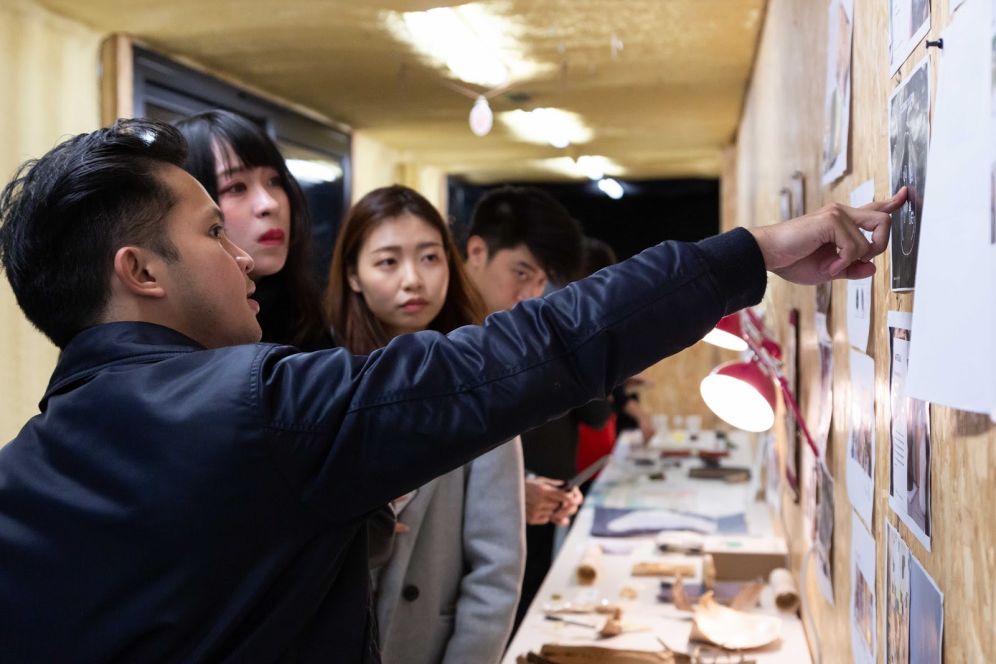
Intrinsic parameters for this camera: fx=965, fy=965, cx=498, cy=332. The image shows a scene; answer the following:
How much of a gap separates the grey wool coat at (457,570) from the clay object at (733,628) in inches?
20.4

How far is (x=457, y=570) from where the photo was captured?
1.92 meters

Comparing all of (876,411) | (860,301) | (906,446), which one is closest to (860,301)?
(860,301)

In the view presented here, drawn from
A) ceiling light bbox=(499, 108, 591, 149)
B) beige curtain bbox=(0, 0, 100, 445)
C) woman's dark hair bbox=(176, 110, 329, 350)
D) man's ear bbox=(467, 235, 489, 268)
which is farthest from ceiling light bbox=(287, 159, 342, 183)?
woman's dark hair bbox=(176, 110, 329, 350)

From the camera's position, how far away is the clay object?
83.0 inches

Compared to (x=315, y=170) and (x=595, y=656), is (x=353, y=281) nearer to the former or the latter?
(x=595, y=656)

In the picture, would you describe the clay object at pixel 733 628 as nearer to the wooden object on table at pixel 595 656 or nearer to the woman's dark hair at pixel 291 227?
the wooden object on table at pixel 595 656

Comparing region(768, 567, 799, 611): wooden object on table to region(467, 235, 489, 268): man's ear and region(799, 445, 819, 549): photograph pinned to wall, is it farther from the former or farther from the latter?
region(467, 235, 489, 268): man's ear

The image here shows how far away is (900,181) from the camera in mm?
1027

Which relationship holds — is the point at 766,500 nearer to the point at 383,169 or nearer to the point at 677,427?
the point at 677,427

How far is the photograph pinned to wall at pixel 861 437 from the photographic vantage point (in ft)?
4.13

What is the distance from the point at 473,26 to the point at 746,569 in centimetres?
233

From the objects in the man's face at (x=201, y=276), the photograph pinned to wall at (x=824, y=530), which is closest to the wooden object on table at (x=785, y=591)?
the photograph pinned to wall at (x=824, y=530)

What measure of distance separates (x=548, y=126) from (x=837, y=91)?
186 inches

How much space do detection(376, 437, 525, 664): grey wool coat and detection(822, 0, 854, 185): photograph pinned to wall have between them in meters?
0.81
